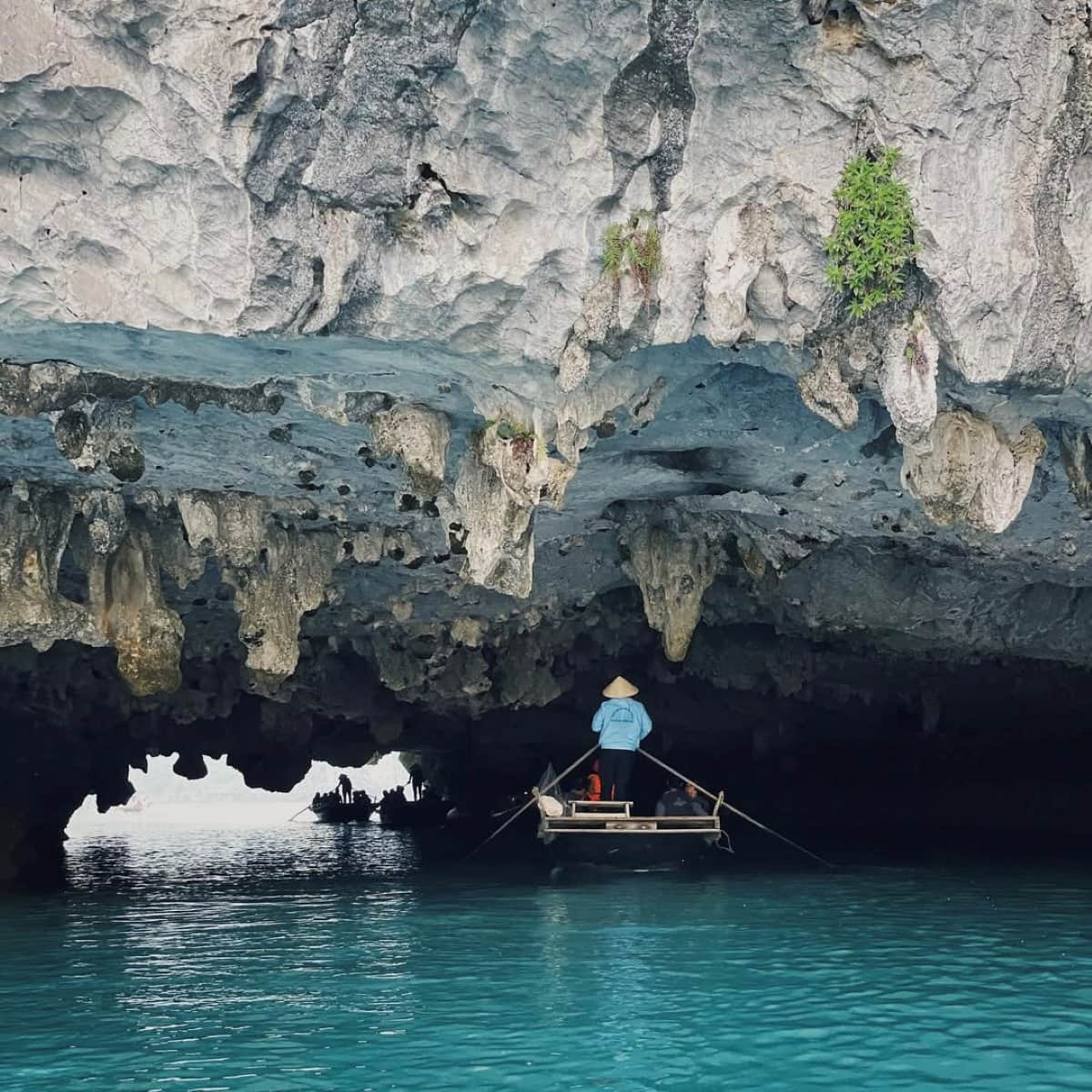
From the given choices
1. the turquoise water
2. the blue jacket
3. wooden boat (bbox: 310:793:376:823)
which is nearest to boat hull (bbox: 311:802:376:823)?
wooden boat (bbox: 310:793:376:823)

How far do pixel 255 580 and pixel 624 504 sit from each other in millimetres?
5203

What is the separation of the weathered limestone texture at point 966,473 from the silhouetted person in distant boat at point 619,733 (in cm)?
904

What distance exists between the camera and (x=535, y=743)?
3600cm

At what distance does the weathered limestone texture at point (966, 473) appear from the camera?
521 inches

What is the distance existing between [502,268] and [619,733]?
11671 mm

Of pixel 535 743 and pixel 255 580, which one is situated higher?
pixel 255 580

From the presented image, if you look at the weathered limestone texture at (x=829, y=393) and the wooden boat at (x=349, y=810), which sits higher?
the weathered limestone texture at (x=829, y=393)

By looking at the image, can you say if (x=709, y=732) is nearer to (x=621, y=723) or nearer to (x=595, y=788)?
(x=595, y=788)

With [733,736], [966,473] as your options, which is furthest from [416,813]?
[966,473]

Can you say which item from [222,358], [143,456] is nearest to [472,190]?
[222,358]

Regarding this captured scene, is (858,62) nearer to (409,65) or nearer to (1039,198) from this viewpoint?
(1039,198)

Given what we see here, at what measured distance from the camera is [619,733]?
2188 centimetres

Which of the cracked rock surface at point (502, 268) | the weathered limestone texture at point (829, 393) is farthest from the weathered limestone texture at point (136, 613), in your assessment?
the weathered limestone texture at point (829, 393)

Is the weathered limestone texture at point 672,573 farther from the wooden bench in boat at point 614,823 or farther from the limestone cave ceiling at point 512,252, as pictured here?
the limestone cave ceiling at point 512,252
